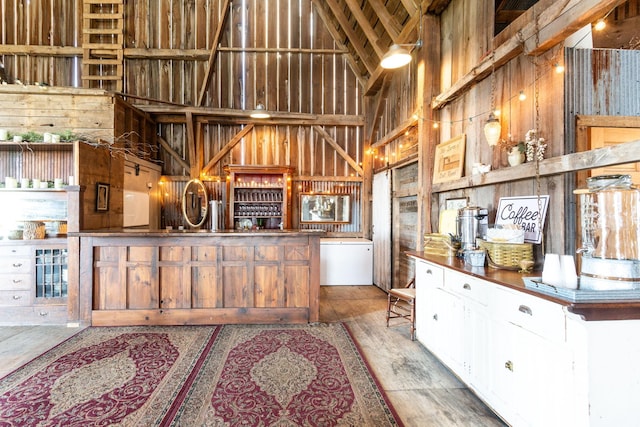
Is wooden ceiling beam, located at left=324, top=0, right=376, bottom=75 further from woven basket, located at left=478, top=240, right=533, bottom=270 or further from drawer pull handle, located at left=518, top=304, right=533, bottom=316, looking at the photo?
drawer pull handle, located at left=518, top=304, right=533, bottom=316

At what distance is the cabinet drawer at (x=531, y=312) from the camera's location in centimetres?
161

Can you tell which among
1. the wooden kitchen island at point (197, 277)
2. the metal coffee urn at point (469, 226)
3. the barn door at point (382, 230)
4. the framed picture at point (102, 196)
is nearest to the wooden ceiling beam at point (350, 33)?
the barn door at point (382, 230)

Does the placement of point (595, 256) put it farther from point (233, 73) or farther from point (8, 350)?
point (233, 73)

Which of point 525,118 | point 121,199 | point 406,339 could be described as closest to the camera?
point 525,118

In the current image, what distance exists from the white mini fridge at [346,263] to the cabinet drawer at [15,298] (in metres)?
4.41

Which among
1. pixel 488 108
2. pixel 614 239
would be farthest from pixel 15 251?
pixel 614 239

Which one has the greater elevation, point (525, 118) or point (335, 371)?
point (525, 118)

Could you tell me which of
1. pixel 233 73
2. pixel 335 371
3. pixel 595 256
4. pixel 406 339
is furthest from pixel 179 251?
pixel 233 73

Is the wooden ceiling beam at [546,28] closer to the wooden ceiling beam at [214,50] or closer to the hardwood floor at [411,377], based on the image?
the hardwood floor at [411,377]

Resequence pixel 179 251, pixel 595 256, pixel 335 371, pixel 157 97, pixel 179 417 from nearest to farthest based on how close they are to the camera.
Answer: pixel 595 256
pixel 179 417
pixel 335 371
pixel 179 251
pixel 157 97

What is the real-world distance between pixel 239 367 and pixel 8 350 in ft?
8.30

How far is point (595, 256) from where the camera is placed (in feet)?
5.53

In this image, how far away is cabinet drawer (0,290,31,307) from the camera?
3945mm

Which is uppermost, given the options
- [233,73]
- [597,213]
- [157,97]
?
[233,73]
